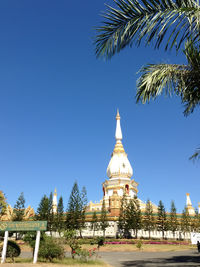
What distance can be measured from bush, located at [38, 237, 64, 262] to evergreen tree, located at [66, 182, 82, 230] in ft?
87.0

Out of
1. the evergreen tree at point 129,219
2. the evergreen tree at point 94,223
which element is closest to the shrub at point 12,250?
the evergreen tree at point 129,219

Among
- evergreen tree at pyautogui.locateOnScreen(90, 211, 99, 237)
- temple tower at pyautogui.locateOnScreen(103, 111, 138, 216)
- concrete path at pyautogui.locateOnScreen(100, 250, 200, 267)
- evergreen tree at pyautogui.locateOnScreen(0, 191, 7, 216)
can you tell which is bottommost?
concrete path at pyautogui.locateOnScreen(100, 250, 200, 267)

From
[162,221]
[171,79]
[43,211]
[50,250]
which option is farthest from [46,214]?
[171,79]

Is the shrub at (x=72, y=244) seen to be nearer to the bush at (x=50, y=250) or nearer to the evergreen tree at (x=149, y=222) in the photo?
the bush at (x=50, y=250)

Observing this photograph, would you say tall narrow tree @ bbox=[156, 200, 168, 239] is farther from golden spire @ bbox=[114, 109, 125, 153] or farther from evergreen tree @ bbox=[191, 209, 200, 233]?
golden spire @ bbox=[114, 109, 125, 153]

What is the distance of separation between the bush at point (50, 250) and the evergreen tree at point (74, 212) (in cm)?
2652

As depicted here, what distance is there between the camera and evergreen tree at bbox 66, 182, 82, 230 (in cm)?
4047

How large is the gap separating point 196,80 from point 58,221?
1574 inches

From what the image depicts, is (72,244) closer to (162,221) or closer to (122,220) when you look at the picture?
(122,220)

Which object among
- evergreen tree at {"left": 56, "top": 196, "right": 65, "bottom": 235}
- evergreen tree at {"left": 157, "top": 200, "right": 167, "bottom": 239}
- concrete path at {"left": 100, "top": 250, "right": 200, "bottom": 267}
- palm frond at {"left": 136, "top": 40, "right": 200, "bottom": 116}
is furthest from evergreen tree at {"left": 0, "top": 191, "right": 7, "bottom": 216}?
evergreen tree at {"left": 157, "top": 200, "right": 167, "bottom": 239}

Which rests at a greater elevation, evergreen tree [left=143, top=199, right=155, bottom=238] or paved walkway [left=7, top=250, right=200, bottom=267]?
evergreen tree [left=143, top=199, right=155, bottom=238]

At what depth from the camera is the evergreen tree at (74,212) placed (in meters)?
40.5

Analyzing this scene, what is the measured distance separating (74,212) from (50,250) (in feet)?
92.1

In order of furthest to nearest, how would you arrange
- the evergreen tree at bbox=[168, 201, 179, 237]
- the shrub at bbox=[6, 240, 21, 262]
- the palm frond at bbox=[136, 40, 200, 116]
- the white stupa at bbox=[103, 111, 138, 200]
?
the white stupa at bbox=[103, 111, 138, 200] → the evergreen tree at bbox=[168, 201, 179, 237] → the shrub at bbox=[6, 240, 21, 262] → the palm frond at bbox=[136, 40, 200, 116]
